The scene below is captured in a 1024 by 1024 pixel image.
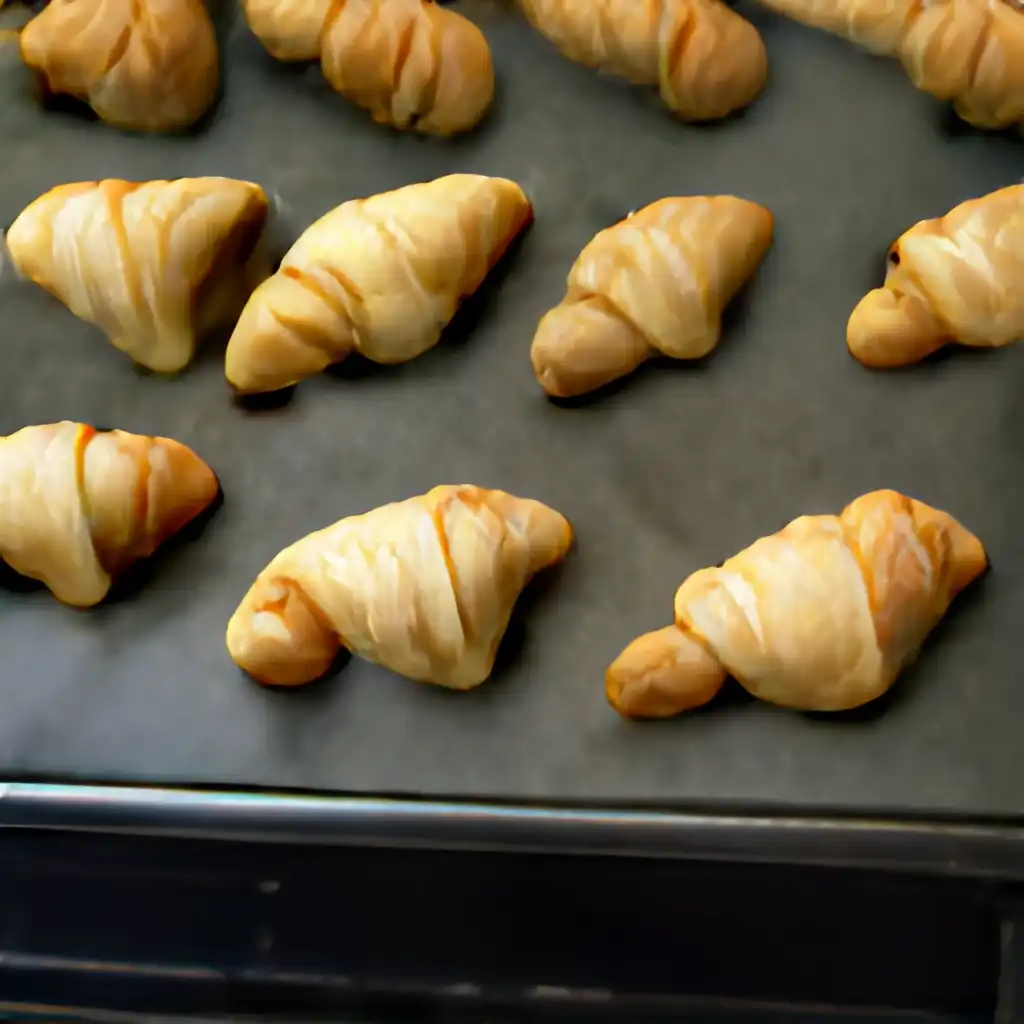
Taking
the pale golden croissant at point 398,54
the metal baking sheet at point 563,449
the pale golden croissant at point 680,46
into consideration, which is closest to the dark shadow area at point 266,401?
the metal baking sheet at point 563,449

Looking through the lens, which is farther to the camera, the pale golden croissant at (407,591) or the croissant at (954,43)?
the croissant at (954,43)

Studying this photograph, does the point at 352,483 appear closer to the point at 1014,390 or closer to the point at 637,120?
the point at 637,120

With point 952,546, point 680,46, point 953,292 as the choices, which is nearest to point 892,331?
point 953,292

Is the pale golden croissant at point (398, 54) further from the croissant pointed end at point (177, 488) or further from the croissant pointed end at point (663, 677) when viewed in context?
the croissant pointed end at point (663, 677)

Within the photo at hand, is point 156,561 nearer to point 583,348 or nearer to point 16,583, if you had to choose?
point 16,583

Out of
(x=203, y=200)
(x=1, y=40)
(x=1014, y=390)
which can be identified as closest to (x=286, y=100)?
(x=203, y=200)

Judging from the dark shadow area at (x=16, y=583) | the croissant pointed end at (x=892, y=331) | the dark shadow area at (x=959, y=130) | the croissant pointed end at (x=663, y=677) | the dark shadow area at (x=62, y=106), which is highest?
the dark shadow area at (x=959, y=130)

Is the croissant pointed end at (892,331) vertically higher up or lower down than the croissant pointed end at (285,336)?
higher up

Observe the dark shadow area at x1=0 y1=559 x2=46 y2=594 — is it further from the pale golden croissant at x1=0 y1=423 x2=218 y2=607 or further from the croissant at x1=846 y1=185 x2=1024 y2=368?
the croissant at x1=846 y1=185 x2=1024 y2=368
